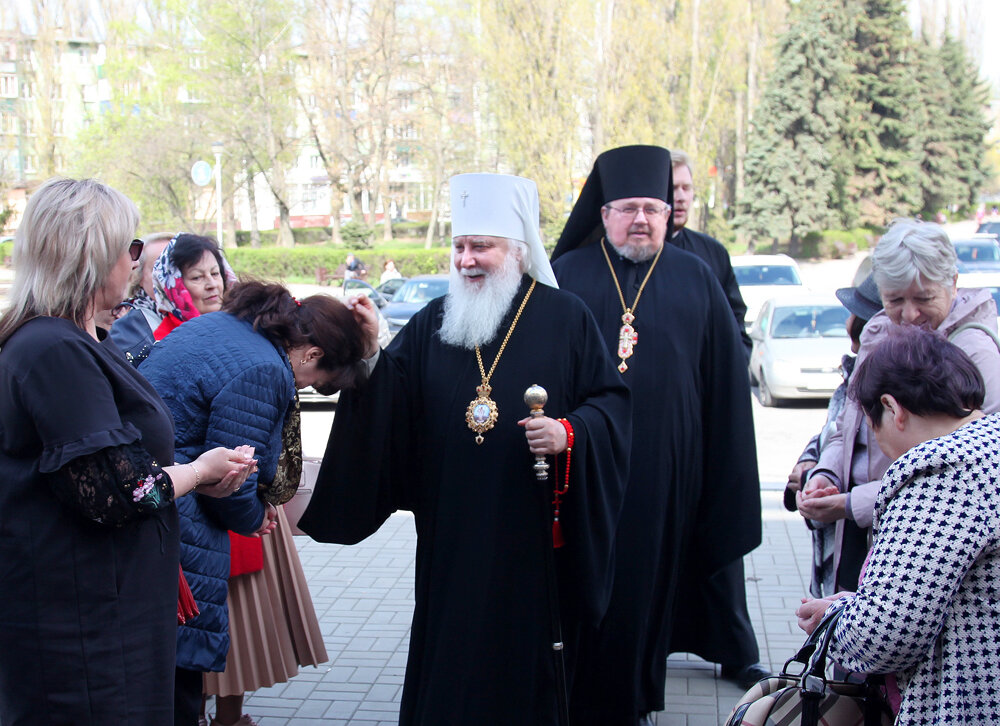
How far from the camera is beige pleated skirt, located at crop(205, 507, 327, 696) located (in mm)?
3852

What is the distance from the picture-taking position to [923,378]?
2463mm

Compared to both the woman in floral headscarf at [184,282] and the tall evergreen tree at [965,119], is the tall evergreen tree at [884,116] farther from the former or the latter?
the woman in floral headscarf at [184,282]

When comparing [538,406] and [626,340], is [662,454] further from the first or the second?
[538,406]

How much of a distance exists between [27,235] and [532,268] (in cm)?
175

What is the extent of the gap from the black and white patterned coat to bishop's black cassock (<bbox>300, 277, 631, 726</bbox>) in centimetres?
129

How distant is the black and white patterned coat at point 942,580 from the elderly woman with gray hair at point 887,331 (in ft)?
3.83

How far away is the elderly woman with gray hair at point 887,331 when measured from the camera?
3385 millimetres

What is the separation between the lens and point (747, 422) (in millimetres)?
4391

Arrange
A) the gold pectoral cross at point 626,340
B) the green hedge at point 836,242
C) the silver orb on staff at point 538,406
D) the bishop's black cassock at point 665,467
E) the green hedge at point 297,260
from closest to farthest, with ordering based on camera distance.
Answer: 1. the silver orb on staff at point 538,406
2. the bishop's black cassock at point 665,467
3. the gold pectoral cross at point 626,340
4. the green hedge at point 297,260
5. the green hedge at point 836,242

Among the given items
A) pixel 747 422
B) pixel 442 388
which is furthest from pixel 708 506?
pixel 442 388

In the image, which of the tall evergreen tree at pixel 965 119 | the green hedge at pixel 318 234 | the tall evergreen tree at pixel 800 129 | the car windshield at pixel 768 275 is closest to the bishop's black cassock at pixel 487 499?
the car windshield at pixel 768 275

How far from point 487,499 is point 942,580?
1.58m

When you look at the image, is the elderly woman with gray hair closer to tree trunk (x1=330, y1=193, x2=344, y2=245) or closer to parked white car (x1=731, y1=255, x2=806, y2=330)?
parked white car (x1=731, y1=255, x2=806, y2=330)

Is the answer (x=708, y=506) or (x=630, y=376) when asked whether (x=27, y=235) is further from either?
(x=708, y=506)
